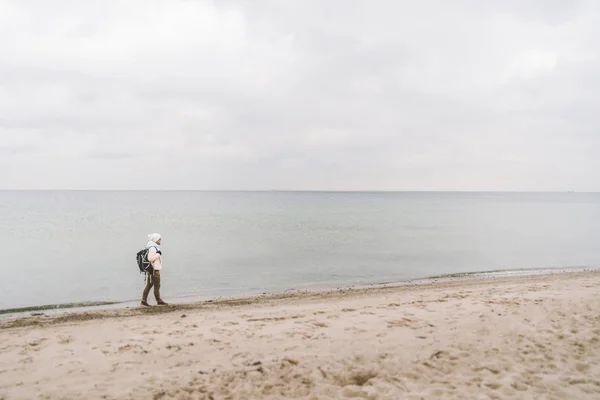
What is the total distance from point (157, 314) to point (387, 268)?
14953mm

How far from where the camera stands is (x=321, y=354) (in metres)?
6.91

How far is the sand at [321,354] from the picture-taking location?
567 centimetres

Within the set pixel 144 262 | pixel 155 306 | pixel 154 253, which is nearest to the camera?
pixel 154 253

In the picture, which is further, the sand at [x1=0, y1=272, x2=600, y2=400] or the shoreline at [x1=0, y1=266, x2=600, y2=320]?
the shoreline at [x1=0, y1=266, x2=600, y2=320]

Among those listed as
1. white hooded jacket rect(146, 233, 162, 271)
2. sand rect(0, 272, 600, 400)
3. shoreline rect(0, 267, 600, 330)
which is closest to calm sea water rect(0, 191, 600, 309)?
shoreline rect(0, 267, 600, 330)

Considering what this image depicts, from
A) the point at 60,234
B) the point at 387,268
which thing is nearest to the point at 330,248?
the point at 387,268

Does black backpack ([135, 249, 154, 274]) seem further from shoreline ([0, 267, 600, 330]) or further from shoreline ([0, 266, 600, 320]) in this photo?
shoreline ([0, 266, 600, 320])

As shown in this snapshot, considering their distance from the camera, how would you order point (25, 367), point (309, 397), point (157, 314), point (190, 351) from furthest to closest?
point (157, 314) → point (190, 351) → point (25, 367) → point (309, 397)

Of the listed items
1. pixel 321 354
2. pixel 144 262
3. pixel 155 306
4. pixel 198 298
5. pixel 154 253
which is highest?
pixel 154 253

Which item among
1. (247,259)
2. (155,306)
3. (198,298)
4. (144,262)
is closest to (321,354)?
(144,262)

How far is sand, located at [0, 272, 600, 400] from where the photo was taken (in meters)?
5.67

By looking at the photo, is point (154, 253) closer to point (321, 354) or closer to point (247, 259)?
point (321, 354)

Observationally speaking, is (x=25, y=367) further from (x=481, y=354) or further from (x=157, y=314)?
(x=481, y=354)

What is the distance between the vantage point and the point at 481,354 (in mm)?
6895
